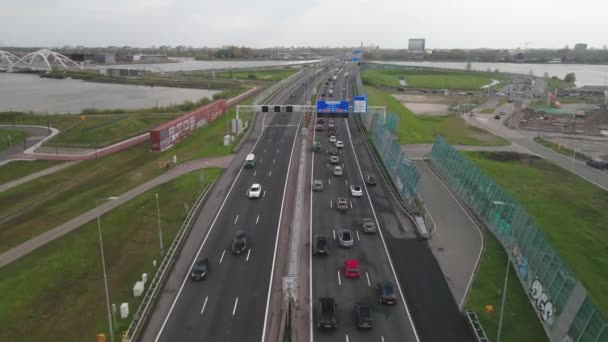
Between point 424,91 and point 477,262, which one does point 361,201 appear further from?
point 424,91

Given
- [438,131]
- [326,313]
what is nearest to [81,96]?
[438,131]

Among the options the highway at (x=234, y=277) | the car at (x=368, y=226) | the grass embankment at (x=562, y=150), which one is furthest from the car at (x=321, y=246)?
the grass embankment at (x=562, y=150)

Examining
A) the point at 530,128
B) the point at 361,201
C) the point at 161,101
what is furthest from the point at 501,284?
the point at 161,101

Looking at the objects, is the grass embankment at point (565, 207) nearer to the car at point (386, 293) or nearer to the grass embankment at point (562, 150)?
the grass embankment at point (562, 150)

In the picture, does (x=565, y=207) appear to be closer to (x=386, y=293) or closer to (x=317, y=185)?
(x=317, y=185)

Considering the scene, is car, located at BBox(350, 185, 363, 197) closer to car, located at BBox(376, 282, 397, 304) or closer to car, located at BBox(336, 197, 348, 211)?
car, located at BBox(336, 197, 348, 211)
